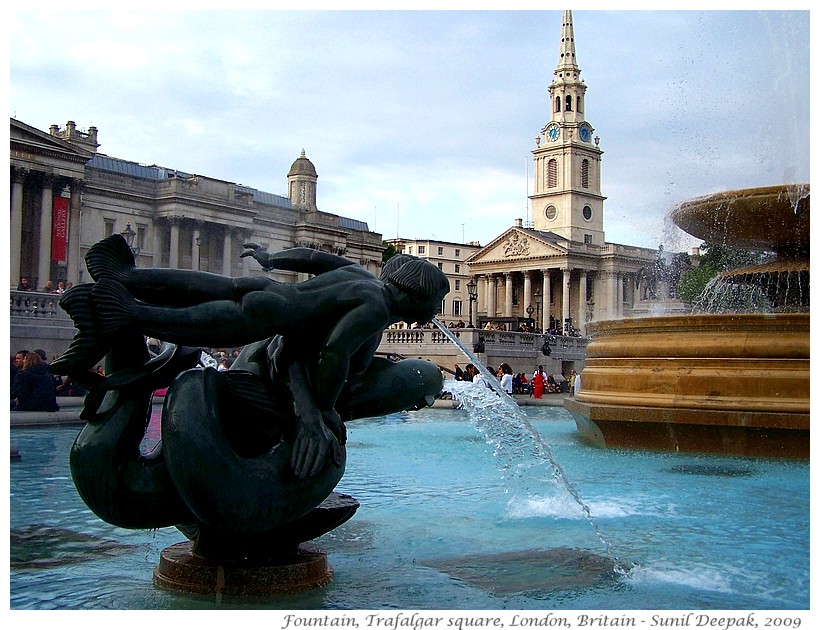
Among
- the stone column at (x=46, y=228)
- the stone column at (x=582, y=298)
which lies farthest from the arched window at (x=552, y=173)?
the stone column at (x=46, y=228)

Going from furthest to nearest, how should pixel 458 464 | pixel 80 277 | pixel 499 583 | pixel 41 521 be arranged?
pixel 80 277, pixel 458 464, pixel 41 521, pixel 499 583

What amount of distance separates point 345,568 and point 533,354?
36668 mm

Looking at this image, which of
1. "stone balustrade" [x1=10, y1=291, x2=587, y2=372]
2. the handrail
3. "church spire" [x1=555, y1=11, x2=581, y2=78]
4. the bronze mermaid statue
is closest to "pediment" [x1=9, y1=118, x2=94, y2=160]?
"stone balustrade" [x1=10, y1=291, x2=587, y2=372]

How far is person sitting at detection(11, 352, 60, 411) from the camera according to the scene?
11.8 m

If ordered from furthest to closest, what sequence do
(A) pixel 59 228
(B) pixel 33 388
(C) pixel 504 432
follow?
(A) pixel 59 228 < (B) pixel 33 388 < (C) pixel 504 432

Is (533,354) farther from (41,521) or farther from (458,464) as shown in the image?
(41,521)

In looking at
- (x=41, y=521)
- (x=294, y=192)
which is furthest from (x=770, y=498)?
(x=294, y=192)

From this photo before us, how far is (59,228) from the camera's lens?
47.9 meters

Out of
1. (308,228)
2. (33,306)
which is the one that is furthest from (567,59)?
(33,306)

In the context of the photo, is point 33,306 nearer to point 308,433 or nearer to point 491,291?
point 308,433

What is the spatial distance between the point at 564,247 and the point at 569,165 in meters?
13.9

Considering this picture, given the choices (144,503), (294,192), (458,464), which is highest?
(294,192)

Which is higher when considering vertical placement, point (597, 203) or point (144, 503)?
point (597, 203)

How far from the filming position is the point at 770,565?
4.05m
